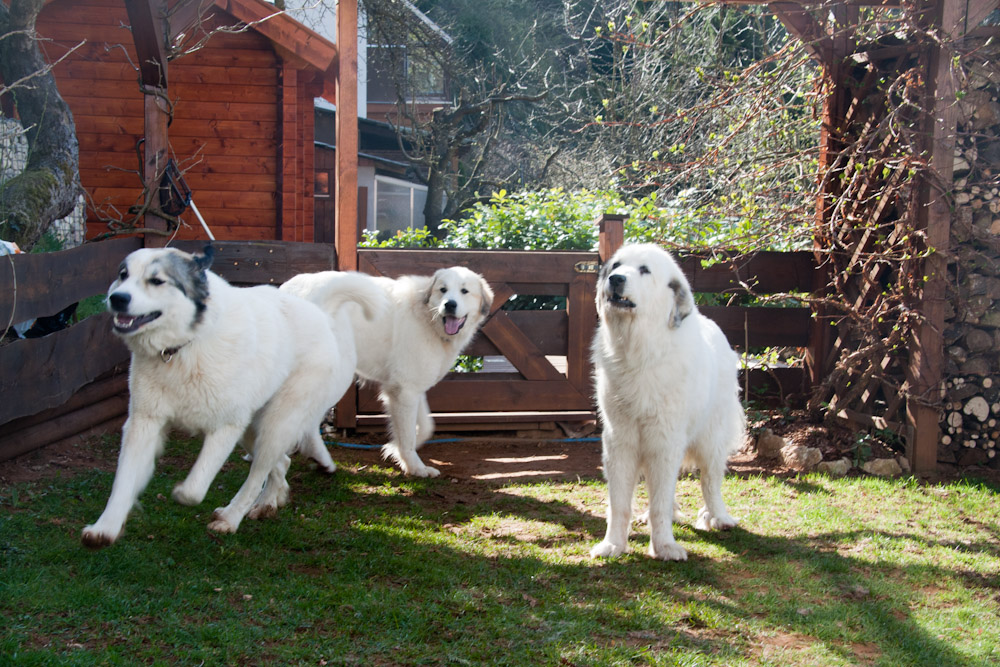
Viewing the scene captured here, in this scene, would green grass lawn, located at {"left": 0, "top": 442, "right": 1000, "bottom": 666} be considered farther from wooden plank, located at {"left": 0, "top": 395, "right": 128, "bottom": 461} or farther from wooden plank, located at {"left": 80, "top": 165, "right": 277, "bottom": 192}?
wooden plank, located at {"left": 80, "top": 165, "right": 277, "bottom": 192}

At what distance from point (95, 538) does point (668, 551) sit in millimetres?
2681

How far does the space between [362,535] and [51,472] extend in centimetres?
201

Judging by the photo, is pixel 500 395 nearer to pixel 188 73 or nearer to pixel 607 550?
pixel 607 550

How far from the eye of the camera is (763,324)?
7.52 metres

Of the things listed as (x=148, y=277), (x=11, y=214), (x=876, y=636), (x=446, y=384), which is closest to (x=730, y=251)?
(x=446, y=384)

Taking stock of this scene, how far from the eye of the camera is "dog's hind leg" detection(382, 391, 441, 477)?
6.02 metres

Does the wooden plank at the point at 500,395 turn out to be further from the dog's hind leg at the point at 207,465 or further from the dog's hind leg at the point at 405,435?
the dog's hind leg at the point at 207,465

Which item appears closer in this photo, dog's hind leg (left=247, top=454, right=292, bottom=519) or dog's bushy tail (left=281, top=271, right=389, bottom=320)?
dog's hind leg (left=247, top=454, right=292, bottom=519)

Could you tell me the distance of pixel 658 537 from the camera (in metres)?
4.25

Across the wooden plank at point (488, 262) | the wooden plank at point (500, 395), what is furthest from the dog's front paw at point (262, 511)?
the wooden plank at point (488, 262)

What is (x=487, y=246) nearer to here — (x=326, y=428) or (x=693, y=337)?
(x=326, y=428)

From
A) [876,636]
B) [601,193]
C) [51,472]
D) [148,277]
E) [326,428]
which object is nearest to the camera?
[876,636]

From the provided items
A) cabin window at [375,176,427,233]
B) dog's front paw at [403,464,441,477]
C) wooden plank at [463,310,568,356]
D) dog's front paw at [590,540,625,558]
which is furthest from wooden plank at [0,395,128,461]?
cabin window at [375,176,427,233]

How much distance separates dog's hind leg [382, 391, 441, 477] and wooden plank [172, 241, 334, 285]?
1342 mm
